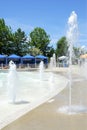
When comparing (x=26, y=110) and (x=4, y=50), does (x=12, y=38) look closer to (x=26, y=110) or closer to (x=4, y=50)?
(x=4, y=50)

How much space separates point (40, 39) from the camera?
77.2m

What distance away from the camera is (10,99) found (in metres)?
11.8

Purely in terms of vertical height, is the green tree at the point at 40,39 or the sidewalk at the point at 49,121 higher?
the green tree at the point at 40,39

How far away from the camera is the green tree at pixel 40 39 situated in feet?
253

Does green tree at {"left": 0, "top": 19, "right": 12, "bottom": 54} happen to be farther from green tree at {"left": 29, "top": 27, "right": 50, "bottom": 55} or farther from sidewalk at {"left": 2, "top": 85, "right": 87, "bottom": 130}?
sidewalk at {"left": 2, "top": 85, "right": 87, "bottom": 130}

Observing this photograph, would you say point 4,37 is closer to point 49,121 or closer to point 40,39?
point 40,39

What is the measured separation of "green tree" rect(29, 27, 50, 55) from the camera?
77.0m

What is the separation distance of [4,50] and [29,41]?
10312 mm

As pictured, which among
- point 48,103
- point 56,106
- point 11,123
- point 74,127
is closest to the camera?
point 74,127

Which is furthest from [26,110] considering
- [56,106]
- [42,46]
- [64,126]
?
[42,46]

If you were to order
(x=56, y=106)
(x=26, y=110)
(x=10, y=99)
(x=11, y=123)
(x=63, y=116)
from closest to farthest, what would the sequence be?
(x=11, y=123)
(x=63, y=116)
(x=26, y=110)
(x=56, y=106)
(x=10, y=99)

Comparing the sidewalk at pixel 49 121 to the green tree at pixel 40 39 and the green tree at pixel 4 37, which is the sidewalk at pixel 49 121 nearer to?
the green tree at pixel 4 37

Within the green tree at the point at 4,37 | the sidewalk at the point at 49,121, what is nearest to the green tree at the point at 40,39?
the green tree at the point at 4,37

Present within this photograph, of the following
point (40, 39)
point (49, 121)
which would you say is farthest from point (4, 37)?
point (49, 121)
